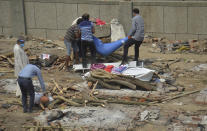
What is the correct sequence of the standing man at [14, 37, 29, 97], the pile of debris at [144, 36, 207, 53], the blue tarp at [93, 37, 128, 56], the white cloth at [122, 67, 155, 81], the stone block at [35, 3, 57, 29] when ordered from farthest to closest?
the stone block at [35, 3, 57, 29], the pile of debris at [144, 36, 207, 53], the blue tarp at [93, 37, 128, 56], the white cloth at [122, 67, 155, 81], the standing man at [14, 37, 29, 97]

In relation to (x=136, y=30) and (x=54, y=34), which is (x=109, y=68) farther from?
(x=54, y=34)

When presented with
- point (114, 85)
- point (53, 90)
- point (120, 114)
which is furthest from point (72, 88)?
point (120, 114)

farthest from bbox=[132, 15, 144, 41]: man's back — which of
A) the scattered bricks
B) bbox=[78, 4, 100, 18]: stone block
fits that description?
bbox=[78, 4, 100, 18]: stone block

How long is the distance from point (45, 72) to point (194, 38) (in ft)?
21.5

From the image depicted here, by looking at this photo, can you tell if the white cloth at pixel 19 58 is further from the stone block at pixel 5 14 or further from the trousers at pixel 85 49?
the stone block at pixel 5 14

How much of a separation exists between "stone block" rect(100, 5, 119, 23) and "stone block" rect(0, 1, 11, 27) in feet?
15.0

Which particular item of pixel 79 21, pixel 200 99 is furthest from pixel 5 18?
pixel 200 99

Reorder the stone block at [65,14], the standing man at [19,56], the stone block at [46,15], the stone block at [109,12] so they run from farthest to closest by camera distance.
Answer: the stone block at [46,15] → the stone block at [65,14] → the stone block at [109,12] → the standing man at [19,56]

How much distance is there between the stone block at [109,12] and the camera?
16.4m

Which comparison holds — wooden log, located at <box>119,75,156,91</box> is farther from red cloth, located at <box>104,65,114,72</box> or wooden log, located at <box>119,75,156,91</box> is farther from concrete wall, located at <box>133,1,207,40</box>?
concrete wall, located at <box>133,1,207,40</box>

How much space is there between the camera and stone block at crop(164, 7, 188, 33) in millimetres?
15734

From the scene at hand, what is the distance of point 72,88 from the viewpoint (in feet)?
35.4

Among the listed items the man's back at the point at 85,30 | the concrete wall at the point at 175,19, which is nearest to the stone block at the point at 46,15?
the concrete wall at the point at 175,19

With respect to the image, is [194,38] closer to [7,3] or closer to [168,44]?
[168,44]
